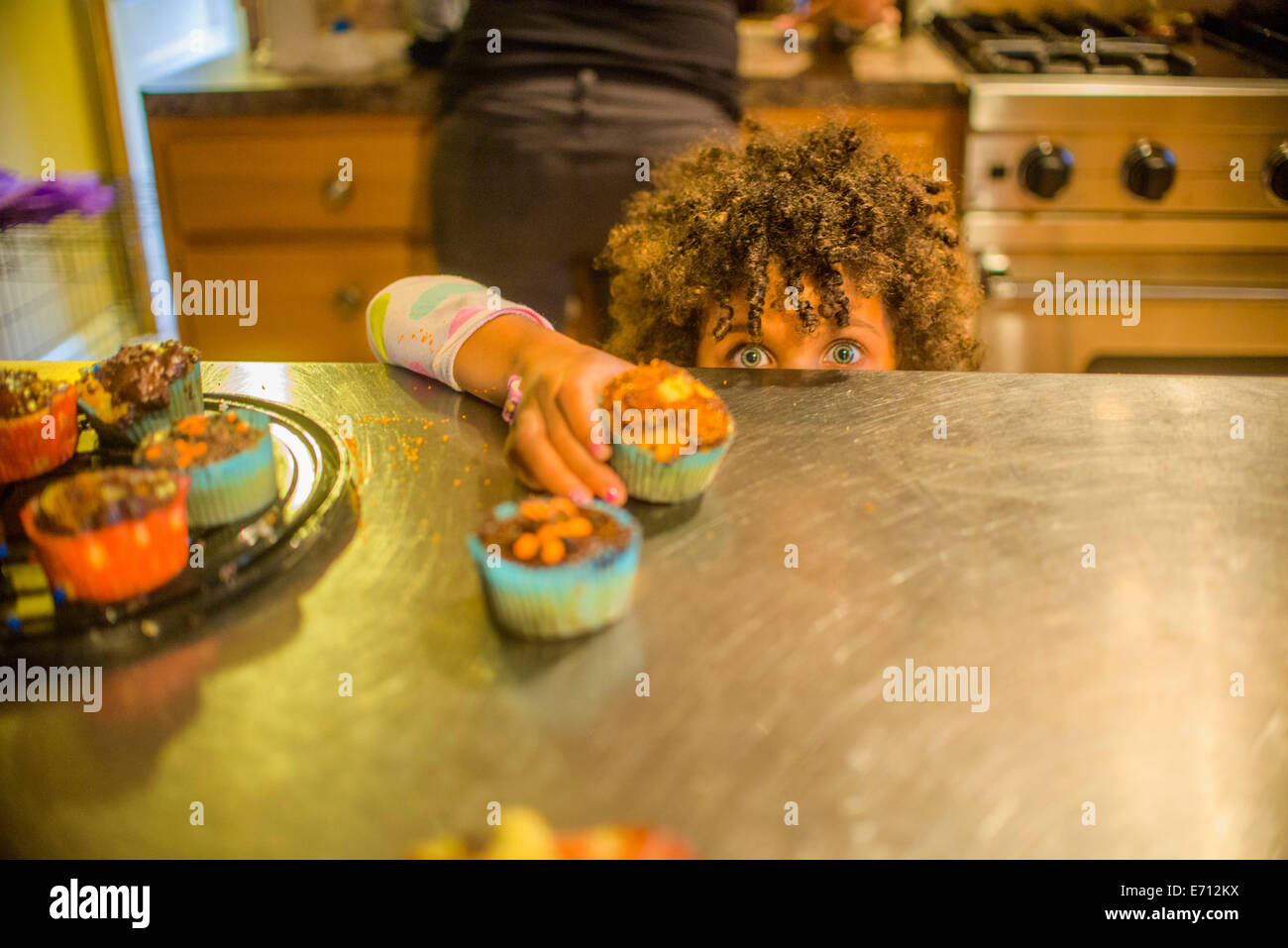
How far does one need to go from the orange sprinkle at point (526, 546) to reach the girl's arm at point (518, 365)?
99mm

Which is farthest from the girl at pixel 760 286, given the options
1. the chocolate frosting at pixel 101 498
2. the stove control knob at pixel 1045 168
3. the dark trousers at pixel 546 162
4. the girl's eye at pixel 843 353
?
the stove control knob at pixel 1045 168

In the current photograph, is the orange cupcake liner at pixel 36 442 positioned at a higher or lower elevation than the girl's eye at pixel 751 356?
higher

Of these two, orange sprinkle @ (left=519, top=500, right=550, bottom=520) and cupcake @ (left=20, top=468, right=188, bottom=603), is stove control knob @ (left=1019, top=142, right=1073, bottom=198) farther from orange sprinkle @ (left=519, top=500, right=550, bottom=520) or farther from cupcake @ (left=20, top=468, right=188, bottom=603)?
cupcake @ (left=20, top=468, right=188, bottom=603)

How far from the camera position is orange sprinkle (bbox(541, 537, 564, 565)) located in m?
0.62

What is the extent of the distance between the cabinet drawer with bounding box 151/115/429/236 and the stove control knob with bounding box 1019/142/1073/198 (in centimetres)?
135

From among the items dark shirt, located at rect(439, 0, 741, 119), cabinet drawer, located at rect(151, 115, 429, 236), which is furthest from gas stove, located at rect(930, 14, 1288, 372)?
cabinet drawer, located at rect(151, 115, 429, 236)

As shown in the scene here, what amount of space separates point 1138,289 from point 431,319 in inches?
72.8

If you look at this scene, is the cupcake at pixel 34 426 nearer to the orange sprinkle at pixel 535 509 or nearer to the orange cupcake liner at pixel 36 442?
the orange cupcake liner at pixel 36 442

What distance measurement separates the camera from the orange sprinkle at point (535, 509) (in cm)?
69

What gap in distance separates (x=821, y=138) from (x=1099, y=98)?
1156 mm

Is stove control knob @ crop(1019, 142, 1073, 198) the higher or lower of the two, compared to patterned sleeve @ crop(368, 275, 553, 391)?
higher

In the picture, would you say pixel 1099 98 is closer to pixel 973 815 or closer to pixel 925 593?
pixel 925 593
